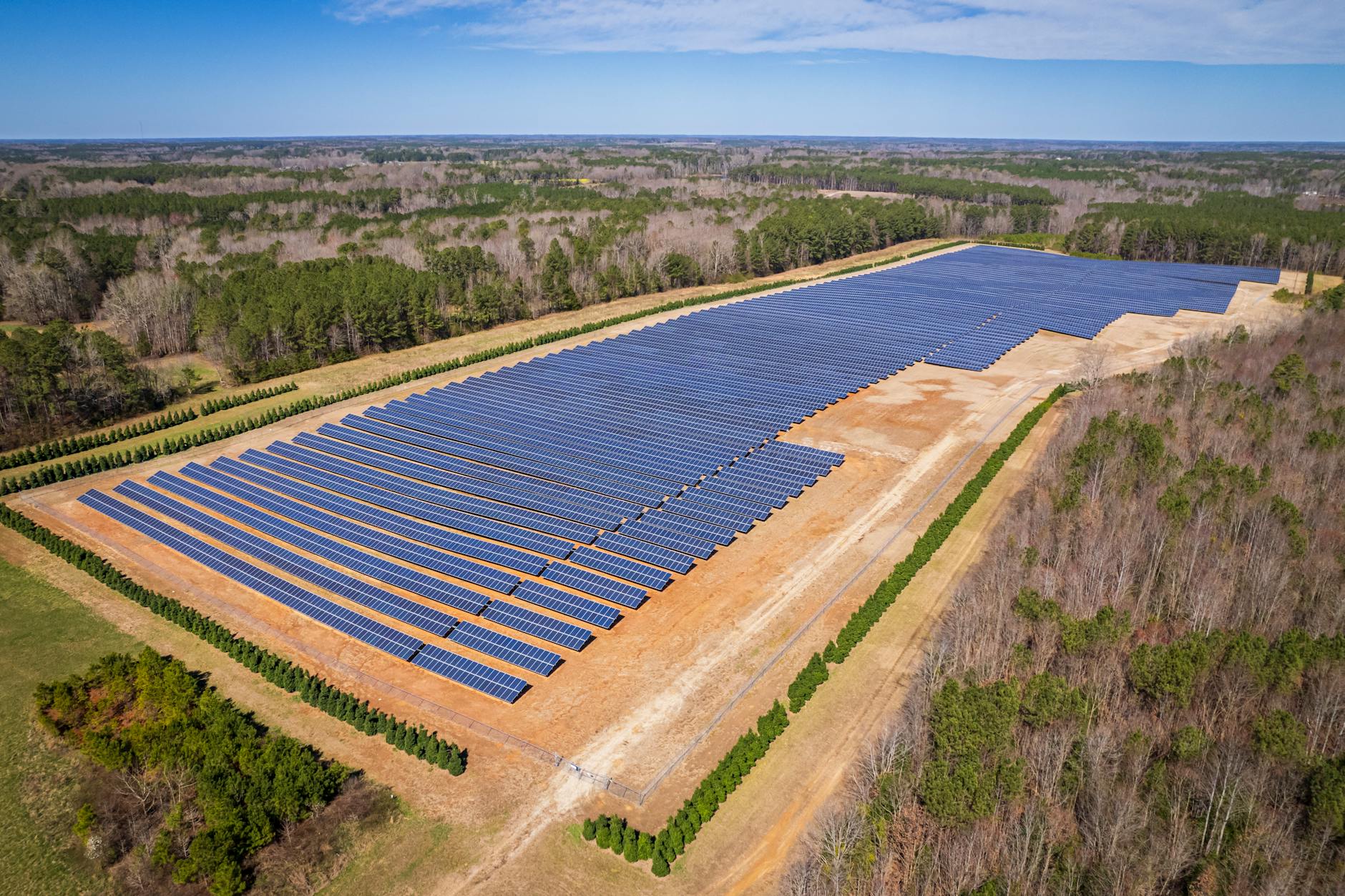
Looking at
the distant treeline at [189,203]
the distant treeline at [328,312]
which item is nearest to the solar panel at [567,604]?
the distant treeline at [328,312]

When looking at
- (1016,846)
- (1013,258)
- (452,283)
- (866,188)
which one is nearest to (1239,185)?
(866,188)

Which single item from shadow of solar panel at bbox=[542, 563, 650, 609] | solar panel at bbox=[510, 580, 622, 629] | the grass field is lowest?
the grass field

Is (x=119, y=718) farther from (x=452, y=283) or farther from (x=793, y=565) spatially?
(x=452, y=283)

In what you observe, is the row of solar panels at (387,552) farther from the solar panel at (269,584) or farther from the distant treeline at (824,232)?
the distant treeline at (824,232)

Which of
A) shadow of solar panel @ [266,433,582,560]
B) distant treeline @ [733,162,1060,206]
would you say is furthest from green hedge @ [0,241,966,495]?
distant treeline @ [733,162,1060,206]

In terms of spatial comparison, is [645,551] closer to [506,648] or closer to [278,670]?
[506,648]

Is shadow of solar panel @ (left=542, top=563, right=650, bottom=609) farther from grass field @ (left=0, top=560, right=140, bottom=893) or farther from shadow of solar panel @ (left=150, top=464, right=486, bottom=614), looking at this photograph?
grass field @ (left=0, top=560, right=140, bottom=893)

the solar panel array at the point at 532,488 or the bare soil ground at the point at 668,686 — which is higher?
the solar panel array at the point at 532,488
